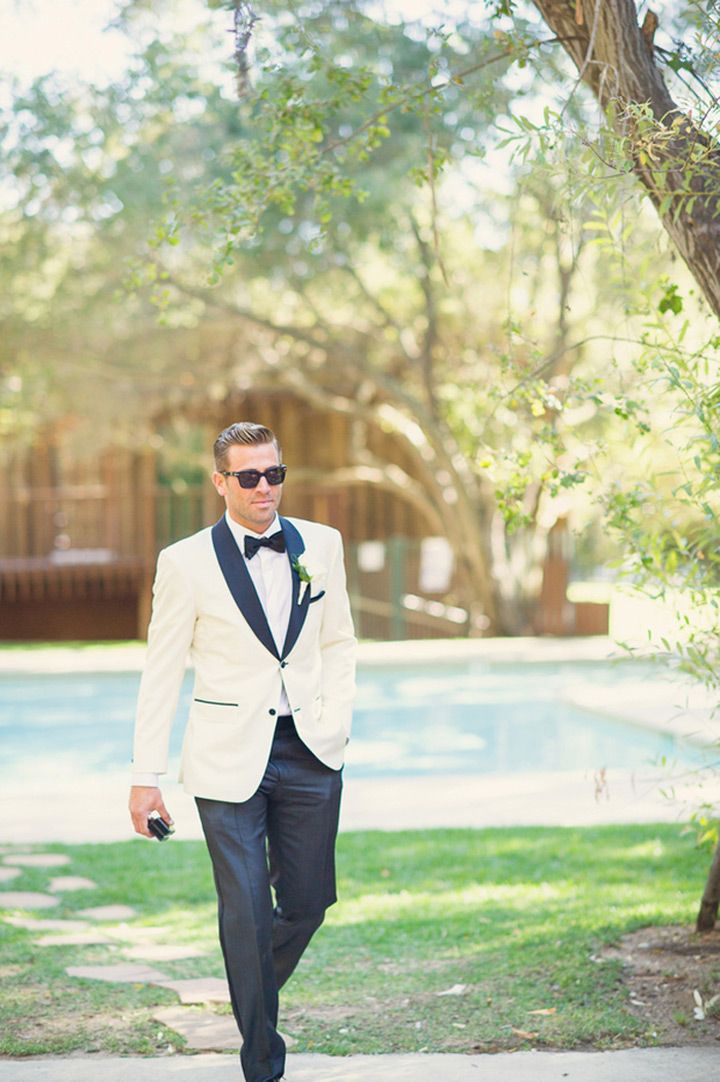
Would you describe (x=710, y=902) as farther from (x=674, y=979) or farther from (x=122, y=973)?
(x=122, y=973)

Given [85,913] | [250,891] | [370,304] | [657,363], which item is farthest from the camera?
[370,304]

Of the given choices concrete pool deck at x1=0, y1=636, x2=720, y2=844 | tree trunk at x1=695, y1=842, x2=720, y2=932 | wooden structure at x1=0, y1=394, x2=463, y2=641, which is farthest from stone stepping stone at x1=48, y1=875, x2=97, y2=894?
wooden structure at x1=0, y1=394, x2=463, y2=641

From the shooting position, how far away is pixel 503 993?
402 cm

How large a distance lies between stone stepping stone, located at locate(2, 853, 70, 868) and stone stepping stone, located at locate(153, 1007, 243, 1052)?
1.98 m

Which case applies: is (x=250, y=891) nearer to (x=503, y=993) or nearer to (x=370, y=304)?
(x=503, y=993)

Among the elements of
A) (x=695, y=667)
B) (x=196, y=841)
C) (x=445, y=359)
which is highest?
(x=445, y=359)

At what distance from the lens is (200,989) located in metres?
4.14

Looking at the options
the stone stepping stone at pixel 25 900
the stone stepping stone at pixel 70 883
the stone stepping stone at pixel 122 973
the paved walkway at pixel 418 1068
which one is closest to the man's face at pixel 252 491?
the paved walkway at pixel 418 1068

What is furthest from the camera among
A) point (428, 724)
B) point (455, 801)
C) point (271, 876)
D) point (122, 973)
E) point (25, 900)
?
point (428, 724)

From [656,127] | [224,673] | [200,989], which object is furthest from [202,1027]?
[656,127]

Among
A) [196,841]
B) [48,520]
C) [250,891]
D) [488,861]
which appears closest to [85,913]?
[196,841]

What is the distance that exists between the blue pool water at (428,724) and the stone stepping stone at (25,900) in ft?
13.9

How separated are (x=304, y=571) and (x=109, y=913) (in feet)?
7.89

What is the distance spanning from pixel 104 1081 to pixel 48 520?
17.2 meters
